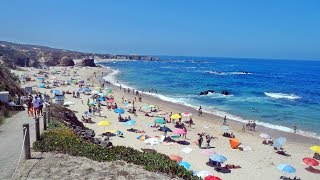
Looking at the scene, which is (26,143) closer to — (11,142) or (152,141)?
(11,142)

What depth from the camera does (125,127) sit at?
28422mm

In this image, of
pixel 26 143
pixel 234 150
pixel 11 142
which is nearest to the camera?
pixel 26 143

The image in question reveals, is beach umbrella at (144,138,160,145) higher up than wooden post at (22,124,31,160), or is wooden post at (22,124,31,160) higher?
wooden post at (22,124,31,160)

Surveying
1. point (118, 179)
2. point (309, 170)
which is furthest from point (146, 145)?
point (118, 179)

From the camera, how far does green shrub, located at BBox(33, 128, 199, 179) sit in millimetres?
10148

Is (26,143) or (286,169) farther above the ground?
(26,143)

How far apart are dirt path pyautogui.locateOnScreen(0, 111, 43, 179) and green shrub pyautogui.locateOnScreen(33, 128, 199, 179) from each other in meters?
0.80

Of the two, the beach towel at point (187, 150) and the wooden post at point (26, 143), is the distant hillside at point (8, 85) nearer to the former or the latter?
the beach towel at point (187, 150)

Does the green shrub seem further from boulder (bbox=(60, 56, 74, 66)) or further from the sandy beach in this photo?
boulder (bbox=(60, 56, 74, 66))

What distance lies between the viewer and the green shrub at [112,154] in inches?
400

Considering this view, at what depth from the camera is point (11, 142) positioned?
12.6 meters

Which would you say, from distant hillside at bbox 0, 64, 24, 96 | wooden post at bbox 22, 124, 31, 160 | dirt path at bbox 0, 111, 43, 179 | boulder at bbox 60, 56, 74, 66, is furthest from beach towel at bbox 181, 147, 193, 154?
boulder at bbox 60, 56, 74, 66

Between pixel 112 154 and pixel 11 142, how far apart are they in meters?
4.19

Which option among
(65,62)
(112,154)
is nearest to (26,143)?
(112,154)
